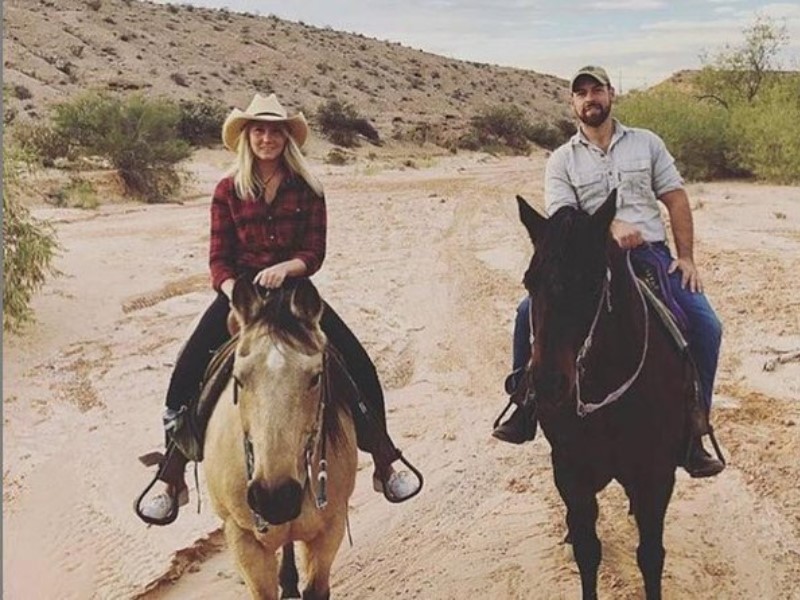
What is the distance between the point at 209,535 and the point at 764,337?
7064 millimetres

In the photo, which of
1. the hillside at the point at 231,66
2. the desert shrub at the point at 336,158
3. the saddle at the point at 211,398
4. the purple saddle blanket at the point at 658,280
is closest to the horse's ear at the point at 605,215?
the purple saddle blanket at the point at 658,280

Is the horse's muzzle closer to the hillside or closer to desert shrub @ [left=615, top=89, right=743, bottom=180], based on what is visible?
desert shrub @ [left=615, top=89, right=743, bottom=180]

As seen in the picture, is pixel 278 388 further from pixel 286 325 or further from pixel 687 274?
pixel 687 274

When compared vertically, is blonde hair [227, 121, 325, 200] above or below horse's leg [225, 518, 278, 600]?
above

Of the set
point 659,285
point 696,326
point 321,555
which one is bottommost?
point 321,555

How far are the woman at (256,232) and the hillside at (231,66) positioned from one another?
32.2 m

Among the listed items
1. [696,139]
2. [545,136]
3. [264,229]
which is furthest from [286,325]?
[545,136]

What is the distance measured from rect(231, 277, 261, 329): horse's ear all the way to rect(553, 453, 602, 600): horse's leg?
6.51 feet

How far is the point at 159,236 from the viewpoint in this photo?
1742cm

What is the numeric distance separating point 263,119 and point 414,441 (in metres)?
4.11

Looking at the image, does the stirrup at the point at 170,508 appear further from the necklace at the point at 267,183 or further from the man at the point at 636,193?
the man at the point at 636,193

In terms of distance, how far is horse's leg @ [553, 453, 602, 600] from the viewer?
4906 mm

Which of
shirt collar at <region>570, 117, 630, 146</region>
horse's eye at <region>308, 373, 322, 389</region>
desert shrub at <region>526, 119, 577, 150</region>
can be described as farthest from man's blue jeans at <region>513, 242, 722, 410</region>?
desert shrub at <region>526, 119, 577, 150</region>

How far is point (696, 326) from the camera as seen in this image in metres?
5.14
